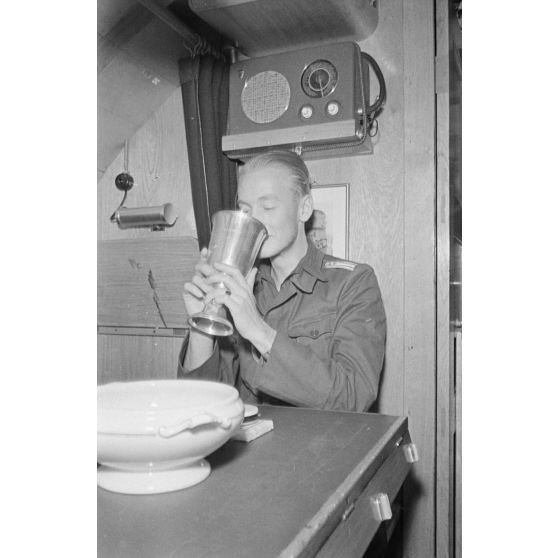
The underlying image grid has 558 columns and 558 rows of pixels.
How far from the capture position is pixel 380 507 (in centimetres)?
72

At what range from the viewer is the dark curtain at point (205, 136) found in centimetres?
171

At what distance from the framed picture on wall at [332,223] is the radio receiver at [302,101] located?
15cm

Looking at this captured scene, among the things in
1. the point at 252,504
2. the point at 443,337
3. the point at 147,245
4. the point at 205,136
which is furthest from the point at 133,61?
the point at 252,504

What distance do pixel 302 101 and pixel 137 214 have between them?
2.28 ft

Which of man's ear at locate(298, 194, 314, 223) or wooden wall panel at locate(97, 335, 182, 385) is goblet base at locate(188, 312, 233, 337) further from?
man's ear at locate(298, 194, 314, 223)

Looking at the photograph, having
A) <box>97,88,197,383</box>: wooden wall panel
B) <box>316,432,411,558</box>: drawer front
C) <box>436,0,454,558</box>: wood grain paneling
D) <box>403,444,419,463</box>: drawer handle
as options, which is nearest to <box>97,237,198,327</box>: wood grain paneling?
A: <box>97,88,197,383</box>: wooden wall panel

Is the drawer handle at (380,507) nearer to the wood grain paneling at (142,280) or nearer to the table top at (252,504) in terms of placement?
the table top at (252,504)

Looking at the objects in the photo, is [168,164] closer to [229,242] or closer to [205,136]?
[205,136]

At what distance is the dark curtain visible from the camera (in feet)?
5.60

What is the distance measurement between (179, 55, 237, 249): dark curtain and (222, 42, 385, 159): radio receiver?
1.6 inches

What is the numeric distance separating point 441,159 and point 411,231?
227mm

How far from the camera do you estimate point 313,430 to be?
87 centimetres
